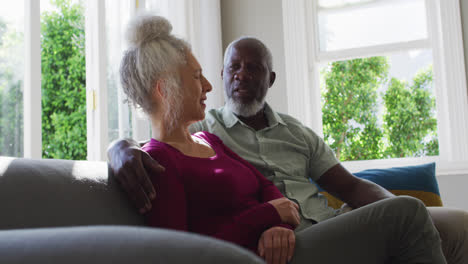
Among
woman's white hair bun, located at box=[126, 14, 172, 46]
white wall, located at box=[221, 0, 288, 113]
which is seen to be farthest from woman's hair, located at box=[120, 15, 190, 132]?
white wall, located at box=[221, 0, 288, 113]

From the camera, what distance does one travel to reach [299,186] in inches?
73.2

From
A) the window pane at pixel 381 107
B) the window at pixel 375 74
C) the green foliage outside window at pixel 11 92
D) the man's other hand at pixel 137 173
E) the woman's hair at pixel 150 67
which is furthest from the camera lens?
the window pane at pixel 381 107

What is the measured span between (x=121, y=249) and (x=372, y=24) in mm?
3689

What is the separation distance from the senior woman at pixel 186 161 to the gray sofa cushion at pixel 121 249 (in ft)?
2.56

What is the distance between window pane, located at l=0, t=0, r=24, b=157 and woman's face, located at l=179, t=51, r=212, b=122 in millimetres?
1007

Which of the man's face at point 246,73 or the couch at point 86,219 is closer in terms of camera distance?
the couch at point 86,219

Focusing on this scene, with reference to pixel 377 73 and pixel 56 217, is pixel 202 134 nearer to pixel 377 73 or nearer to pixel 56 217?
pixel 56 217

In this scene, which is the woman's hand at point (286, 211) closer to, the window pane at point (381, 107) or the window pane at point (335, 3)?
the window pane at point (381, 107)

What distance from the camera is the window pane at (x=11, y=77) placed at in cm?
202

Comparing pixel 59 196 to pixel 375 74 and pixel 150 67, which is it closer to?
pixel 150 67

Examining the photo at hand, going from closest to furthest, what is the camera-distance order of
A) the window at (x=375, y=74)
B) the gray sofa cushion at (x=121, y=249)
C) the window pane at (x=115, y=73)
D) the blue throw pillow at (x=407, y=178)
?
1. the gray sofa cushion at (x=121, y=249)
2. the blue throw pillow at (x=407, y=178)
3. the window pane at (x=115, y=73)
4. the window at (x=375, y=74)

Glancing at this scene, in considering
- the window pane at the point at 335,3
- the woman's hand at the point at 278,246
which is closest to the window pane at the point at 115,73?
the woman's hand at the point at 278,246

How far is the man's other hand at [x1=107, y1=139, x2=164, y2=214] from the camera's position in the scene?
112 cm

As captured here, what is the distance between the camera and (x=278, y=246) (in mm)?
1191
